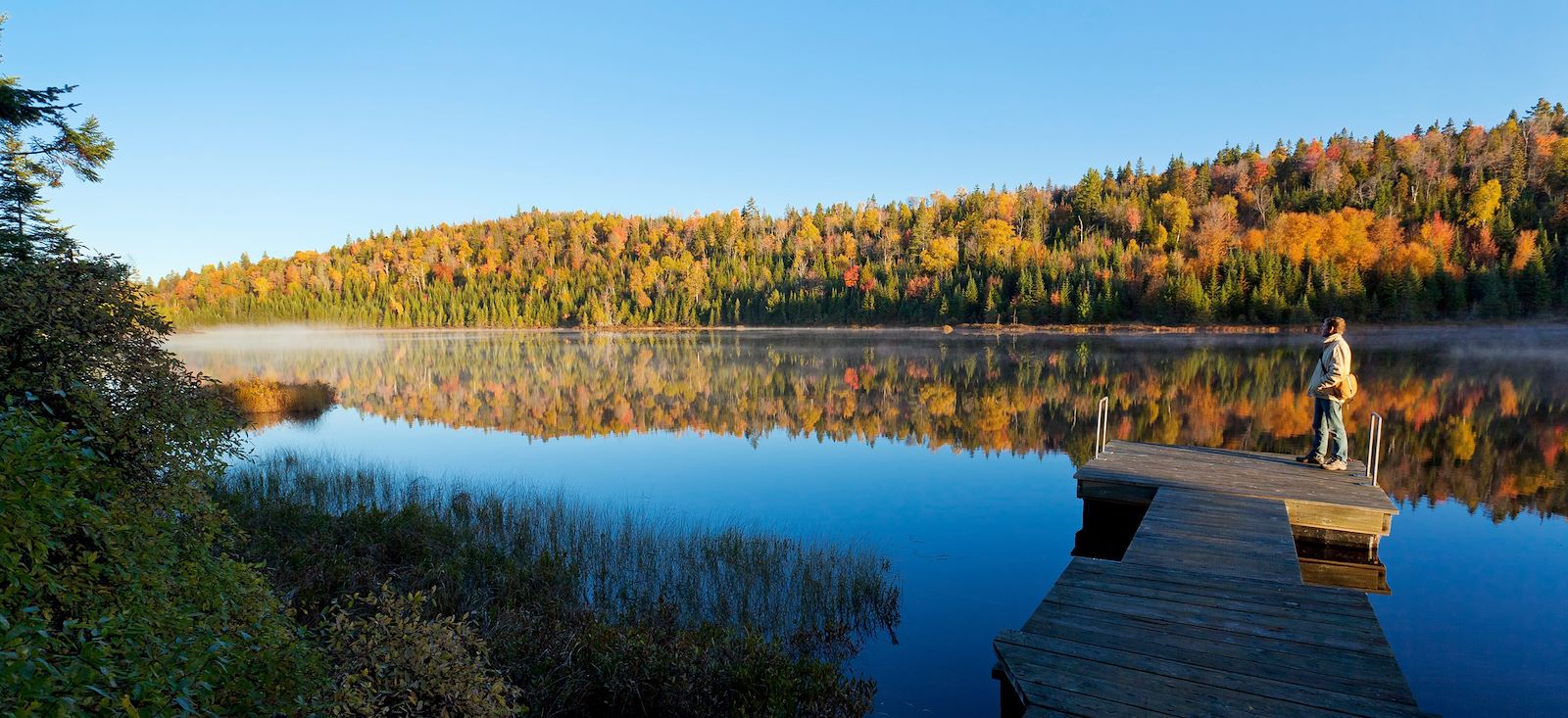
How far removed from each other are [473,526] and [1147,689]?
29.7 ft

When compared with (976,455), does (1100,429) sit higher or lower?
higher

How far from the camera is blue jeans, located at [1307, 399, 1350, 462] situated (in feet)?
35.3

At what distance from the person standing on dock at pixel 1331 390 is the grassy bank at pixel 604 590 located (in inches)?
262

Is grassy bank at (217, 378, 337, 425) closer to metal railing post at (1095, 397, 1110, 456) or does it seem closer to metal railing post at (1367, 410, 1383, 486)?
metal railing post at (1095, 397, 1110, 456)

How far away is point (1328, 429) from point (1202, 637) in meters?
8.12

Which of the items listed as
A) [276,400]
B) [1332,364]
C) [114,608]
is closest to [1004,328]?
[276,400]

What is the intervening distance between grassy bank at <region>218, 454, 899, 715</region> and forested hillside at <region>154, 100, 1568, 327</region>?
257 ft

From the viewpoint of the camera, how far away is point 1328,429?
1112cm

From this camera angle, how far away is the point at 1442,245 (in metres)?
77.9

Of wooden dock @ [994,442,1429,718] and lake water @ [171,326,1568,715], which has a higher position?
wooden dock @ [994,442,1429,718]

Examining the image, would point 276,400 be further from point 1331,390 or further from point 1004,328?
point 1004,328

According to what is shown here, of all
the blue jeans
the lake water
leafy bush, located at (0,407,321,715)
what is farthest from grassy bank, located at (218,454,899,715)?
the blue jeans

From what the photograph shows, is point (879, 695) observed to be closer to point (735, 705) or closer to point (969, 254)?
point (735, 705)

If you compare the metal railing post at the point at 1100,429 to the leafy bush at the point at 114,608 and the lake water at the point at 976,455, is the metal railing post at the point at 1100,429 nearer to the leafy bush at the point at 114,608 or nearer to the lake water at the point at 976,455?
the lake water at the point at 976,455
